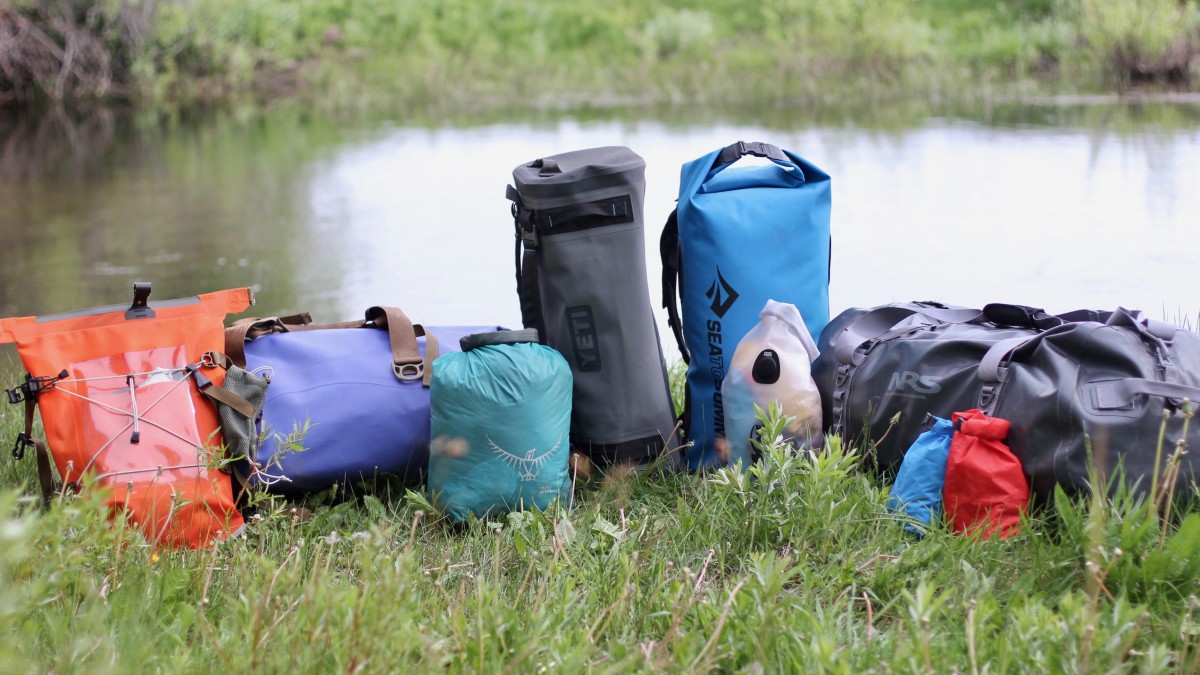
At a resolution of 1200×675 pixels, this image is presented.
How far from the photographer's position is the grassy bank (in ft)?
40.8

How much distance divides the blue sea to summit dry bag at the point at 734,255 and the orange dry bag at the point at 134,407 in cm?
130

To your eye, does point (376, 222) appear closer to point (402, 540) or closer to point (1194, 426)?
point (402, 540)

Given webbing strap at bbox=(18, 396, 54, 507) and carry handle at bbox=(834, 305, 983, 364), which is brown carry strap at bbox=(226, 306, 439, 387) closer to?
webbing strap at bbox=(18, 396, 54, 507)

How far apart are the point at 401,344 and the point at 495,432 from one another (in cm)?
48

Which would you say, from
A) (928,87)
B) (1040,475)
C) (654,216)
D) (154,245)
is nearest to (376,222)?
(154,245)

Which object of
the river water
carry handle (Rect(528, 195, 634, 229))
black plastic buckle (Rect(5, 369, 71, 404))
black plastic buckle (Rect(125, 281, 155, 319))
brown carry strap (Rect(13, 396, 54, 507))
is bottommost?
the river water

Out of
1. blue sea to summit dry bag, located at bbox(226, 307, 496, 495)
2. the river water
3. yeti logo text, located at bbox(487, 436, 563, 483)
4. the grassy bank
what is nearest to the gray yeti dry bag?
yeti logo text, located at bbox(487, 436, 563, 483)

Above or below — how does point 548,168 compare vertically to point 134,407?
above

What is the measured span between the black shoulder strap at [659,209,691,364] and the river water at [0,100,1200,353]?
6.29ft

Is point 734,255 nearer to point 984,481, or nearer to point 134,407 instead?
point 984,481

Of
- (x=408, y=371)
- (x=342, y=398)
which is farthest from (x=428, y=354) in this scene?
(x=342, y=398)

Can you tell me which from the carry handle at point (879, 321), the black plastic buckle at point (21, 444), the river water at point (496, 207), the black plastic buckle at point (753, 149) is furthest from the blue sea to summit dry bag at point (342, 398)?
the river water at point (496, 207)

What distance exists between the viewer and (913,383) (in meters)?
2.81

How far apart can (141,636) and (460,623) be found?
520mm
